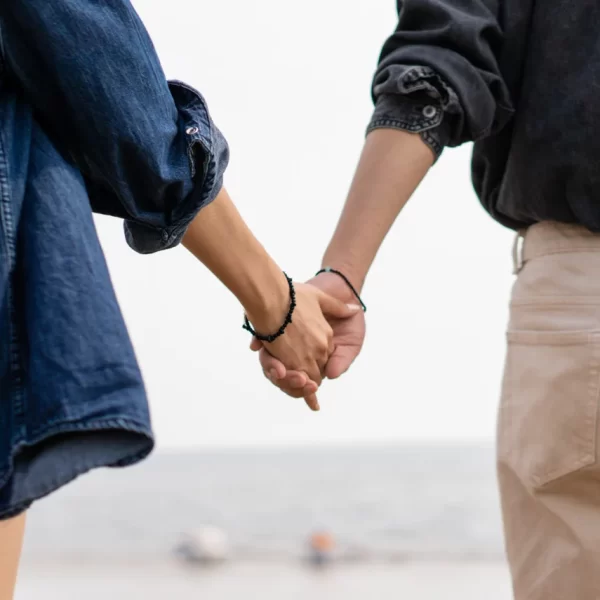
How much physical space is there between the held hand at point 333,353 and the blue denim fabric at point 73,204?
74cm

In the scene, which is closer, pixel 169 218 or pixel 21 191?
pixel 21 191

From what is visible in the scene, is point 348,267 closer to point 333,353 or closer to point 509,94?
point 333,353

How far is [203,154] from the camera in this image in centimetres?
94

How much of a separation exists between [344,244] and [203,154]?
2.27 feet

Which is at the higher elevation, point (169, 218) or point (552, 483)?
point (169, 218)

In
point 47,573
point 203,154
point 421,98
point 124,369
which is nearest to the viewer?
point 124,369

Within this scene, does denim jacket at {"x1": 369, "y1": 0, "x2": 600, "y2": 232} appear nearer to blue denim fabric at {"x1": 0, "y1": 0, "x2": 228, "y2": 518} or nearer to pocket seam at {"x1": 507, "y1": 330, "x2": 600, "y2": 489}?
pocket seam at {"x1": 507, "y1": 330, "x2": 600, "y2": 489}

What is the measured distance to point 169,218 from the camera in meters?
0.95

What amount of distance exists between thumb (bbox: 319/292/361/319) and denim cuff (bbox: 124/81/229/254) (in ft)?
2.22

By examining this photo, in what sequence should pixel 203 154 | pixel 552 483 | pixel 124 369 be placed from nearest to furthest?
pixel 124 369, pixel 203 154, pixel 552 483

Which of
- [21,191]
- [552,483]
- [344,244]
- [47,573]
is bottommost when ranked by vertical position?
[47,573]

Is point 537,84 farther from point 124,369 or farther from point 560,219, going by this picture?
point 124,369

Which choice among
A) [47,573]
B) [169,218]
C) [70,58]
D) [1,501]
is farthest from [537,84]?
[47,573]

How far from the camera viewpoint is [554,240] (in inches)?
54.6
